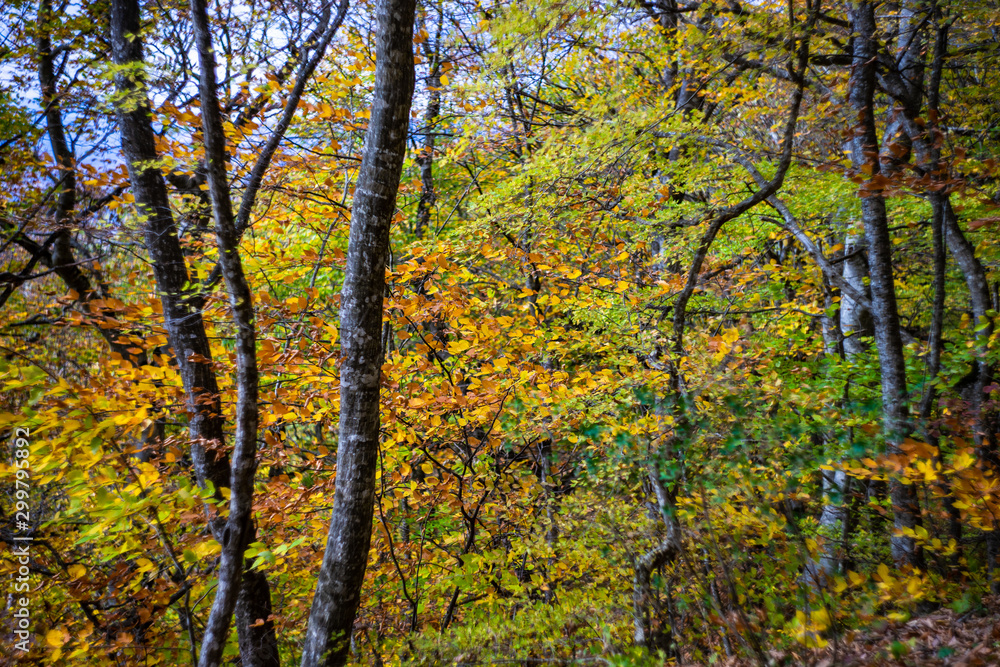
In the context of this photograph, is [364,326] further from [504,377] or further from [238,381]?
[504,377]

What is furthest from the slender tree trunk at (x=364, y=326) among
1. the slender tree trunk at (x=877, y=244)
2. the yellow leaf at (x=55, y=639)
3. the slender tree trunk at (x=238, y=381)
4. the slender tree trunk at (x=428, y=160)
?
the slender tree trunk at (x=428, y=160)

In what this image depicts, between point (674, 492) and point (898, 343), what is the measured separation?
2894 mm

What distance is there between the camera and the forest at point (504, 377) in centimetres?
291

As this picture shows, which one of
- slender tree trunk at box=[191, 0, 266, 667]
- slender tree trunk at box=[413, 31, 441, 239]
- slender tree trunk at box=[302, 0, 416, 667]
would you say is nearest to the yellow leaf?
slender tree trunk at box=[191, 0, 266, 667]

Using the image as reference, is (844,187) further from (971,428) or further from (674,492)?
(674,492)

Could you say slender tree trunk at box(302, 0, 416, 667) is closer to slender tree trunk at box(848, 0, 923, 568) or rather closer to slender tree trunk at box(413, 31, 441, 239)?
slender tree trunk at box(848, 0, 923, 568)

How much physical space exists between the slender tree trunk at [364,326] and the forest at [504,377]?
0.06ft

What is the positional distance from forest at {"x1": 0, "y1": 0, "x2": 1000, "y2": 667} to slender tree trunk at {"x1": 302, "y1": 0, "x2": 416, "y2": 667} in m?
0.02

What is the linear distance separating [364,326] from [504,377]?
217 cm

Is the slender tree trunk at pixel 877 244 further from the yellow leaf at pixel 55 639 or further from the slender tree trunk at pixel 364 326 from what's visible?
the yellow leaf at pixel 55 639

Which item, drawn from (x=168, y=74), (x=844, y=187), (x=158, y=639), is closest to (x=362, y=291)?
(x=168, y=74)

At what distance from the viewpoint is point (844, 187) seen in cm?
588

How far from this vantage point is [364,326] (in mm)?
3053

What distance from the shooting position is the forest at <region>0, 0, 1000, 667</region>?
2.91 metres
